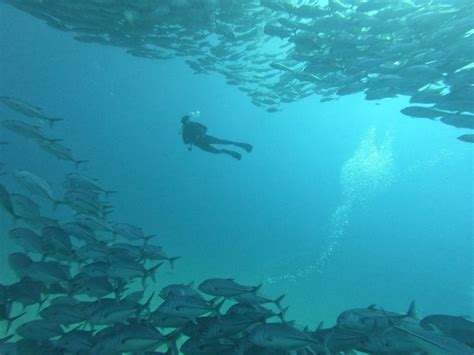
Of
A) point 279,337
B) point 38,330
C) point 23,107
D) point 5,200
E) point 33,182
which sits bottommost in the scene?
point 38,330

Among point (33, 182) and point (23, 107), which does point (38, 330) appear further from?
point (23, 107)

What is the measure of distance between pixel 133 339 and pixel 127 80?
62.5 meters

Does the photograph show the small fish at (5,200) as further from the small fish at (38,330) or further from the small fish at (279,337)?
the small fish at (279,337)

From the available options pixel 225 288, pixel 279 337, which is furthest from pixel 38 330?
pixel 279 337

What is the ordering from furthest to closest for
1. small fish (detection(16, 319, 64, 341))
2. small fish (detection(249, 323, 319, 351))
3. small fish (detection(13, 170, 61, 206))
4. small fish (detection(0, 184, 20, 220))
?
small fish (detection(13, 170, 61, 206)), small fish (detection(0, 184, 20, 220)), small fish (detection(16, 319, 64, 341)), small fish (detection(249, 323, 319, 351))

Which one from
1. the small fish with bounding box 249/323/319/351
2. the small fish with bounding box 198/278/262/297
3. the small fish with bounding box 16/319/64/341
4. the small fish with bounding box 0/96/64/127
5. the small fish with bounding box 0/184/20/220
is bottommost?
the small fish with bounding box 16/319/64/341

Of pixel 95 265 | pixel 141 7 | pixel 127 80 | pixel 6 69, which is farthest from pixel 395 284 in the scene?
pixel 6 69

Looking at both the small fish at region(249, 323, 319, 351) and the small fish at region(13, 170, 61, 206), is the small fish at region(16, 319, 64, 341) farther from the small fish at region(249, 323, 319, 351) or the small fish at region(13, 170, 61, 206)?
the small fish at region(249, 323, 319, 351)

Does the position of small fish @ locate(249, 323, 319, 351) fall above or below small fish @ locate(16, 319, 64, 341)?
above

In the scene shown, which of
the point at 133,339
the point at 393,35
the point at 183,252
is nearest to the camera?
the point at 133,339

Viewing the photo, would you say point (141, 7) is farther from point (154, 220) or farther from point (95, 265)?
point (154, 220)

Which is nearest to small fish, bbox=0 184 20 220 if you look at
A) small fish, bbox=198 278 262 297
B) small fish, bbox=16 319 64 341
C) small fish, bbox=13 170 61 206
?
small fish, bbox=13 170 61 206

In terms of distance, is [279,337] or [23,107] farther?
[23,107]

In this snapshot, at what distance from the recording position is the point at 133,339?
4.52 meters
